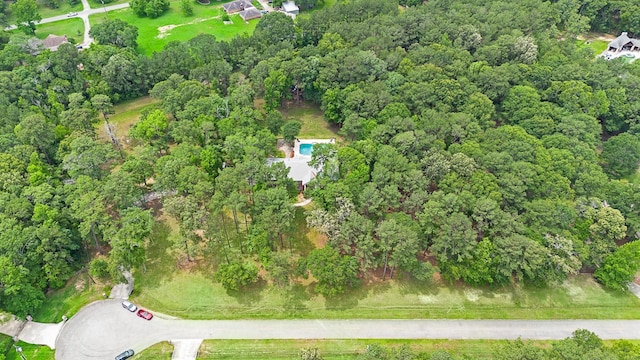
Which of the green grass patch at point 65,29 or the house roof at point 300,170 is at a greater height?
the green grass patch at point 65,29

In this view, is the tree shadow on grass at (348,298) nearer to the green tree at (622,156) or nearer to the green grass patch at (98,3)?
the green tree at (622,156)

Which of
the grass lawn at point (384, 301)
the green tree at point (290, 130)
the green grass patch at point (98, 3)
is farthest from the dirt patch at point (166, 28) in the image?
the grass lawn at point (384, 301)

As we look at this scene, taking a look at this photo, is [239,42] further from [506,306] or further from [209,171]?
[506,306]

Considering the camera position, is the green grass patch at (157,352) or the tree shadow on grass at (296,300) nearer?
the green grass patch at (157,352)

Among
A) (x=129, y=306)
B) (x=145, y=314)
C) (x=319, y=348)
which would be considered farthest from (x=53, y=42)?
(x=319, y=348)

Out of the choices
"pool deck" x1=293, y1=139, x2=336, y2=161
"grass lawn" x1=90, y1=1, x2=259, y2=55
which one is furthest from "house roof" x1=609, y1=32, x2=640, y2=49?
"grass lawn" x1=90, y1=1, x2=259, y2=55

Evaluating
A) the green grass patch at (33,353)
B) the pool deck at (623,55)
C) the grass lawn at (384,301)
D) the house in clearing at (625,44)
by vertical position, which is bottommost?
the green grass patch at (33,353)

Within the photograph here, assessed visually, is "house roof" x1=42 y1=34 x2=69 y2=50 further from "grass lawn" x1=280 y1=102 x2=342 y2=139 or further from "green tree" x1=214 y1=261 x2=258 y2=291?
"green tree" x1=214 y1=261 x2=258 y2=291

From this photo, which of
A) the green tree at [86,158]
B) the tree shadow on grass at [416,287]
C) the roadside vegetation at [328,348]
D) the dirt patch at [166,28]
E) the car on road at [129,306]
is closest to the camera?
the roadside vegetation at [328,348]
